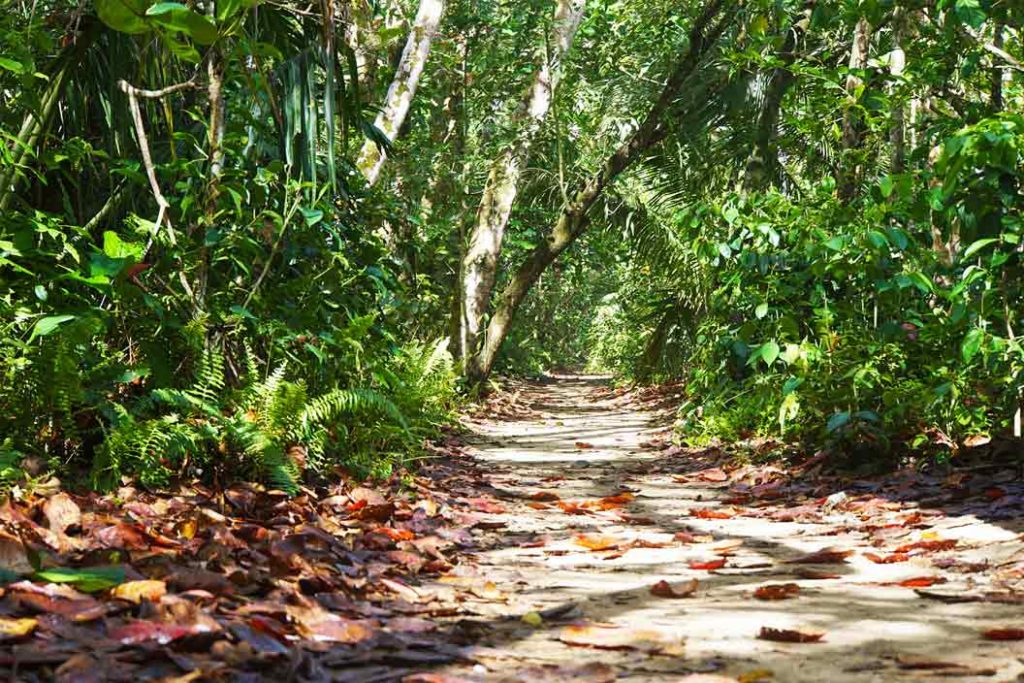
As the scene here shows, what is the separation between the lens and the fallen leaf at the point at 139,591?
2.44m

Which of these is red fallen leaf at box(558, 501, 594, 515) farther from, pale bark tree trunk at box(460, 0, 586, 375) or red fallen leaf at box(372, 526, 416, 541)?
pale bark tree trunk at box(460, 0, 586, 375)

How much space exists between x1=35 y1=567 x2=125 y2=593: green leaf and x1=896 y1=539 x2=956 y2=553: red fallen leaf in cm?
275

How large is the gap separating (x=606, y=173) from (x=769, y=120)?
2.22 m

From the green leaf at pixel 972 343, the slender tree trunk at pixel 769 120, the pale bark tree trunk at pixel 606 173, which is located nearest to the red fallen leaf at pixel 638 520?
the green leaf at pixel 972 343

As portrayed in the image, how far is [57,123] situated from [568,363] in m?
40.0

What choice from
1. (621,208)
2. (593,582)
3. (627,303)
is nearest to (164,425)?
(593,582)

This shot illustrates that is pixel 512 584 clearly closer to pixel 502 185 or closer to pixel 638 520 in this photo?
pixel 638 520

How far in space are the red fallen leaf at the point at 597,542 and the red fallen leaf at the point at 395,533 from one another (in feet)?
2.21

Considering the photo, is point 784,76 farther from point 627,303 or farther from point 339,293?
point 627,303

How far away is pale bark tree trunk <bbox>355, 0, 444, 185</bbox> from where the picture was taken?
9.96 metres

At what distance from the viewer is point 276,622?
253 cm

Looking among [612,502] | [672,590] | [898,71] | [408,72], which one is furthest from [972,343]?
[408,72]

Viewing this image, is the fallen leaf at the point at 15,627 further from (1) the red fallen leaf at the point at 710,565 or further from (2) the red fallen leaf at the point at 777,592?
(1) the red fallen leaf at the point at 710,565

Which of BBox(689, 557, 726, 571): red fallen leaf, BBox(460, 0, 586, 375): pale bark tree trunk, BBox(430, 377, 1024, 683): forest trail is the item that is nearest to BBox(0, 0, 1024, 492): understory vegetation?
BBox(430, 377, 1024, 683): forest trail
